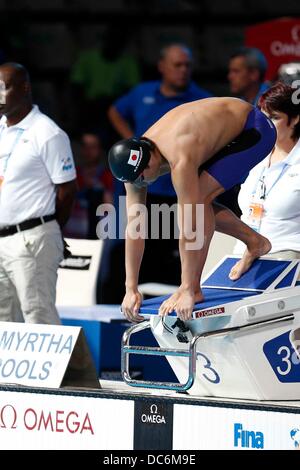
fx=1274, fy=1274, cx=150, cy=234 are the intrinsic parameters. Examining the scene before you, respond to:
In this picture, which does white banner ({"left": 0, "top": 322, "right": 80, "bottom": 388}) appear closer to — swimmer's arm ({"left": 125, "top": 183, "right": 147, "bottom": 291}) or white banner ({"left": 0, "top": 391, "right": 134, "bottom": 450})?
white banner ({"left": 0, "top": 391, "right": 134, "bottom": 450})

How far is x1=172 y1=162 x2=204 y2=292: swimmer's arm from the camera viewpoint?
530 cm

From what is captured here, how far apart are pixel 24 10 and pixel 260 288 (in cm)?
686

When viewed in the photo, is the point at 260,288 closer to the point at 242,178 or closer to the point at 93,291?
the point at 242,178

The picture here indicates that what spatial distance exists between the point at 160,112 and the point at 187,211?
325cm

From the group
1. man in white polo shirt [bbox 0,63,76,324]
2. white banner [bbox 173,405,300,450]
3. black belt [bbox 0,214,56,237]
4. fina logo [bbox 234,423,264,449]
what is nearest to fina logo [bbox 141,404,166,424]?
white banner [bbox 173,405,300,450]

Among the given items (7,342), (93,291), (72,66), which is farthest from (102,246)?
(72,66)

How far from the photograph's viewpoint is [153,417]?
5.16 meters

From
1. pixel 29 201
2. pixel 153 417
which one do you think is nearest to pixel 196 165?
pixel 153 417

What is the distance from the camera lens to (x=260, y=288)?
5480 millimetres

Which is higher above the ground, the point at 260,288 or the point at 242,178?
the point at 242,178

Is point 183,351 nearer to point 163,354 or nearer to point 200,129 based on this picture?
point 163,354

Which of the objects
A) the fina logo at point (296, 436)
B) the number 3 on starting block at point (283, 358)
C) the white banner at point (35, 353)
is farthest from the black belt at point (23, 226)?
the fina logo at point (296, 436)

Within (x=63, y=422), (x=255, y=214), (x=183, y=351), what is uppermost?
(x=255, y=214)

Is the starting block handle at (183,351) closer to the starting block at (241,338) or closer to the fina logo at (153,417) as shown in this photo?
the starting block at (241,338)
